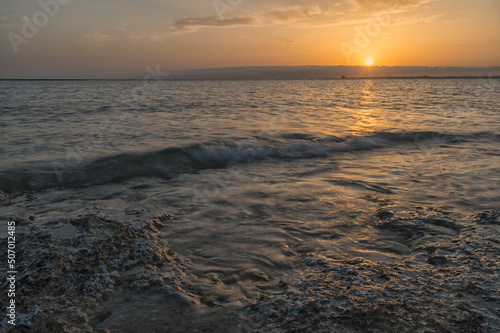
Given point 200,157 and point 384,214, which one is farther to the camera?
point 200,157

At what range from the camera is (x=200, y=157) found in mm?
9430

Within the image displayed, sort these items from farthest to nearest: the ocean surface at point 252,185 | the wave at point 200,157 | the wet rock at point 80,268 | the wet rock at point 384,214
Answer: the wave at point 200,157, the wet rock at point 384,214, the ocean surface at point 252,185, the wet rock at point 80,268

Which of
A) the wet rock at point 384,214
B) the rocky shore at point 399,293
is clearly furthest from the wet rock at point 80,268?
the wet rock at point 384,214

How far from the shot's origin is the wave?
7.21 m

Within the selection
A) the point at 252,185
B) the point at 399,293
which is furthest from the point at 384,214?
the point at 252,185

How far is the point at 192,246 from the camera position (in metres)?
4.07

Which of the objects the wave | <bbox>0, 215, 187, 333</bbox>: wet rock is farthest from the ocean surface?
<bbox>0, 215, 187, 333</bbox>: wet rock

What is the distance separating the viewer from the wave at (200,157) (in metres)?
7.21

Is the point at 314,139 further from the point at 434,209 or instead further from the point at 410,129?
the point at 434,209

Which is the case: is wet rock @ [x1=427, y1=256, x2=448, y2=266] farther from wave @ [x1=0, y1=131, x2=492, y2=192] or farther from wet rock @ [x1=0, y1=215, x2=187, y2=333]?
wave @ [x1=0, y1=131, x2=492, y2=192]

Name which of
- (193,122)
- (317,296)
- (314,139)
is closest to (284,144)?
(314,139)

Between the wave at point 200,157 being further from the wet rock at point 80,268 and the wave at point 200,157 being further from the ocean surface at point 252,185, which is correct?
the wet rock at point 80,268

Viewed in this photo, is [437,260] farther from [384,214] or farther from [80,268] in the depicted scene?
[80,268]

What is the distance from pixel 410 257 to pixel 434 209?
1.87 m
